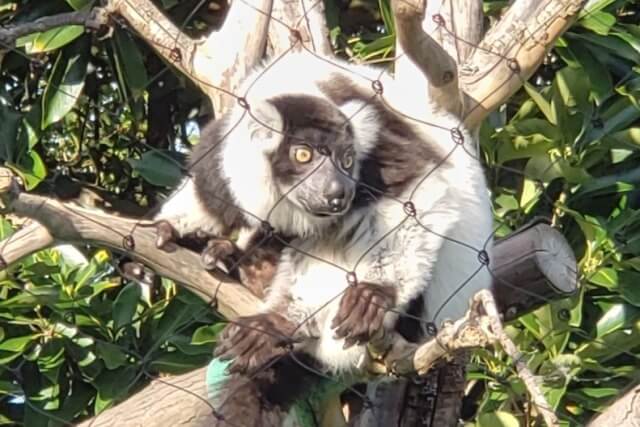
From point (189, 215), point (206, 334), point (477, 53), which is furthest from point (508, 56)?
point (206, 334)

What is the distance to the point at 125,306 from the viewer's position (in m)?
3.21

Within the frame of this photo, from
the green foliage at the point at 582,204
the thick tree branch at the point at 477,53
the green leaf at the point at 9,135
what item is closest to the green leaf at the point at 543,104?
the green foliage at the point at 582,204

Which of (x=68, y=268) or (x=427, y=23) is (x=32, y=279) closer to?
(x=68, y=268)

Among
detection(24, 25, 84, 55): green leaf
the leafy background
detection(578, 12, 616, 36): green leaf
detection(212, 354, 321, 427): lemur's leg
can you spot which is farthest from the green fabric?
detection(578, 12, 616, 36): green leaf

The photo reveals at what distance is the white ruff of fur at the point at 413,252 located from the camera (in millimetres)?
2664

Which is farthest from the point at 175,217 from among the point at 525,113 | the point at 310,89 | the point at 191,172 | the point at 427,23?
the point at 525,113

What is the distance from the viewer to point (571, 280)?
2.92m

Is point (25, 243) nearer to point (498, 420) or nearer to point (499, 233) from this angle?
point (498, 420)

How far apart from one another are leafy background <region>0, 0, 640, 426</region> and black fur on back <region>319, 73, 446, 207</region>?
1.43 ft

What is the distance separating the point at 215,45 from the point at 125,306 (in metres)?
0.57

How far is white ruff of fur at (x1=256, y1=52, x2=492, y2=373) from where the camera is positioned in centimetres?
266

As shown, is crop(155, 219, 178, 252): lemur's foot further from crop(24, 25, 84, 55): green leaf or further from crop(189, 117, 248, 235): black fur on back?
crop(24, 25, 84, 55): green leaf

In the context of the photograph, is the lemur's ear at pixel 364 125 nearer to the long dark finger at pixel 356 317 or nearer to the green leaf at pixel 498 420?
the long dark finger at pixel 356 317

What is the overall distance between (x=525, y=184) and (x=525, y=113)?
171 mm
